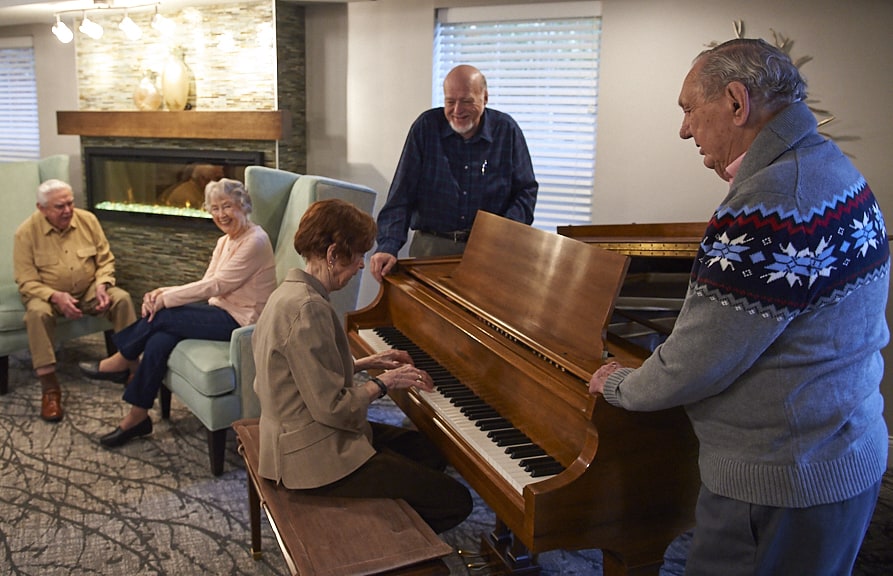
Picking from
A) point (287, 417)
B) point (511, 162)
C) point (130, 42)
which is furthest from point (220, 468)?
point (130, 42)

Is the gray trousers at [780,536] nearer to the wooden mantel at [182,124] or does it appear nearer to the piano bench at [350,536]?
the piano bench at [350,536]

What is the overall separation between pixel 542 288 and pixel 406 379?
0.45 meters

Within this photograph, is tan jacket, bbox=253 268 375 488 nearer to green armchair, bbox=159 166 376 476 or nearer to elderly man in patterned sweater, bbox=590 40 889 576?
elderly man in patterned sweater, bbox=590 40 889 576

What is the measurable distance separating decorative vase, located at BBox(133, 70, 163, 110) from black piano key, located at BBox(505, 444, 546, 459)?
4.39 m

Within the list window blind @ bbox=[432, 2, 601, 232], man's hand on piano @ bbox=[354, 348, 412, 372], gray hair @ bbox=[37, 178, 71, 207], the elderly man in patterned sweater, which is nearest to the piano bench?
man's hand on piano @ bbox=[354, 348, 412, 372]

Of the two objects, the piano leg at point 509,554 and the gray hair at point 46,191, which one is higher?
the gray hair at point 46,191

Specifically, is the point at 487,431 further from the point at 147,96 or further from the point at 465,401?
the point at 147,96

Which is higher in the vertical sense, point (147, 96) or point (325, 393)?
point (147, 96)

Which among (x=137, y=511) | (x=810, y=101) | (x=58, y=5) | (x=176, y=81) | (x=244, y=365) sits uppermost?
(x=58, y=5)

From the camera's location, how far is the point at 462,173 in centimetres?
311

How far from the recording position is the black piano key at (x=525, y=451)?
1708mm

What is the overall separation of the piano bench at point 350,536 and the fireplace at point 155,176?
130 inches

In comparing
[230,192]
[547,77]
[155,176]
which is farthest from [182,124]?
[547,77]

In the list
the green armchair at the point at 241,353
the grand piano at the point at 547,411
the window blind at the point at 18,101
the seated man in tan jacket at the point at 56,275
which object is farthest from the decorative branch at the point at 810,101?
the window blind at the point at 18,101
